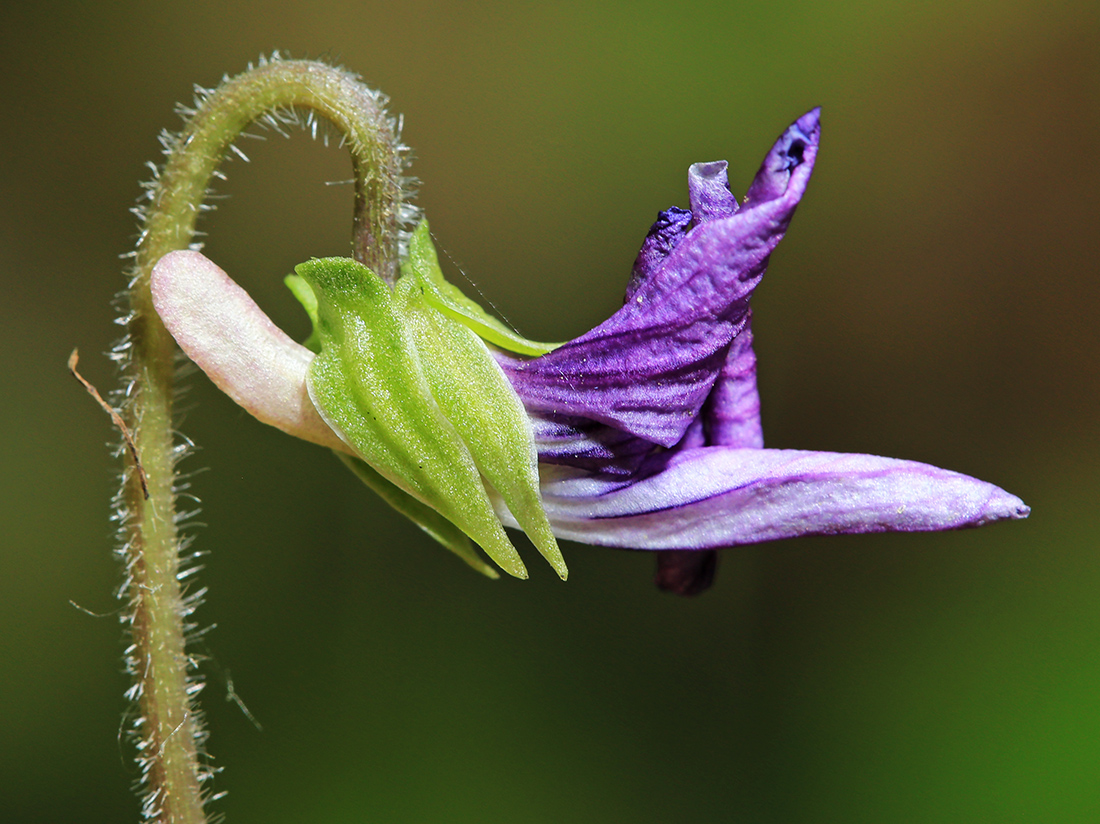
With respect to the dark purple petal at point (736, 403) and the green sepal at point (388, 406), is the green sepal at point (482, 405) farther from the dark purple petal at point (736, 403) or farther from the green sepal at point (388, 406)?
the dark purple petal at point (736, 403)

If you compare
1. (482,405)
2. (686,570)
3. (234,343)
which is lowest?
(686,570)

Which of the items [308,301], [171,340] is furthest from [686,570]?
[171,340]

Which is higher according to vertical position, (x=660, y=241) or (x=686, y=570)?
(x=660, y=241)

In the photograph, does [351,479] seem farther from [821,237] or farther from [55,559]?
[821,237]

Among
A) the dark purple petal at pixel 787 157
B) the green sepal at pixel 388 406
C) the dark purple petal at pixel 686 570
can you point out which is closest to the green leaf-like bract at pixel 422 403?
the green sepal at pixel 388 406

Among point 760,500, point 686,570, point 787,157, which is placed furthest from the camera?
point 686,570

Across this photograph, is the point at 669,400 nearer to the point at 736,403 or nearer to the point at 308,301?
the point at 736,403
